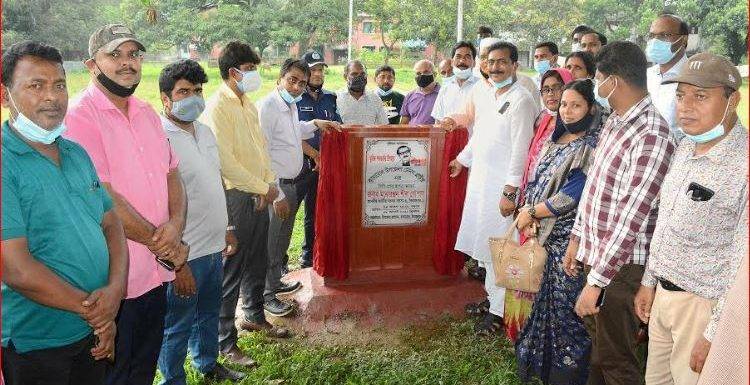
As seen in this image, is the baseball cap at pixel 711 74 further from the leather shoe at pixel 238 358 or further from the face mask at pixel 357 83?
the face mask at pixel 357 83

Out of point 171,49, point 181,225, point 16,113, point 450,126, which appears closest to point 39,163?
point 16,113

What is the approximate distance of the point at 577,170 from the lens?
3.19 m

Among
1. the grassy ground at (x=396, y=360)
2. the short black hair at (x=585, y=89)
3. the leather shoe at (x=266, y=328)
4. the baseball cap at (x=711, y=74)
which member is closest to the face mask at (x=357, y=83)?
the grassy ground at (x=396, y=360)

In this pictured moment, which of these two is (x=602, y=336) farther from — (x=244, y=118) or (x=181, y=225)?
(x=244, y=118)

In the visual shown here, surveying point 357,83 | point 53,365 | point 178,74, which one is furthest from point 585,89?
point 357,83

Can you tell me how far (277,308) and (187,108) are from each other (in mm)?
2038

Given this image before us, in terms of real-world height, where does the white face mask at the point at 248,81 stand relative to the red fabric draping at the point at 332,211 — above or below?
above

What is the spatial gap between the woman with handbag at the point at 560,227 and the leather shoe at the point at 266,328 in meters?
1.70

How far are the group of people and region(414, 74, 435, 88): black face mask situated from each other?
2491 mm

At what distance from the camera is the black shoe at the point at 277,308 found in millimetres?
4488

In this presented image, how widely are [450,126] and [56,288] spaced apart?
3418mm

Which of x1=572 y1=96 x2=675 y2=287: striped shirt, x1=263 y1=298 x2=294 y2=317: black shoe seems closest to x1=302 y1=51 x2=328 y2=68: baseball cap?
x1=263 y1=298 x2=294 y2=317: black shoe

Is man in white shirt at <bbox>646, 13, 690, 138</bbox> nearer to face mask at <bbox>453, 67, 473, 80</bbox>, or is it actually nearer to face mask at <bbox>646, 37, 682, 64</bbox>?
face mask at <bbox>646, 37, 682, 64</bbox>

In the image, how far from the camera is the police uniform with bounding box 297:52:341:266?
5.36 metres
